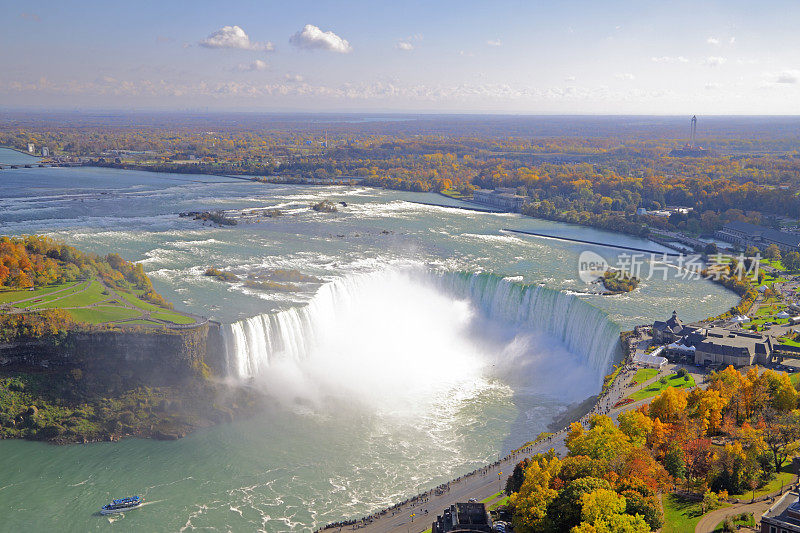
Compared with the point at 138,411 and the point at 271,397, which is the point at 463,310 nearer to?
the point at 271,397

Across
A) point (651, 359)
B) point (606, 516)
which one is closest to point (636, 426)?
point (606, 516)

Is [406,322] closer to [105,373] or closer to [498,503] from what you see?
[105,373]

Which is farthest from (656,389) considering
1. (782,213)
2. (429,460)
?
(782,213)

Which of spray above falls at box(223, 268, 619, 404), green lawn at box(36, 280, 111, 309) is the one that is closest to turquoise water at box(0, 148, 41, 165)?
green lawn at box(36, 280, 111, 309)

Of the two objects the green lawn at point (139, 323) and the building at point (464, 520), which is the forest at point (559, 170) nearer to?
the green lawn at point (139, 323)

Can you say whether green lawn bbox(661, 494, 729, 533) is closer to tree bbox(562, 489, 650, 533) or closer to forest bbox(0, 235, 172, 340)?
tree bbox(562, 489, 650, 533)
